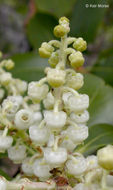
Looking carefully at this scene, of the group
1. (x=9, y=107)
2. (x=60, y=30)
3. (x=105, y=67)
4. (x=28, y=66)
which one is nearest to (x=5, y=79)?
(x=9, y=107)

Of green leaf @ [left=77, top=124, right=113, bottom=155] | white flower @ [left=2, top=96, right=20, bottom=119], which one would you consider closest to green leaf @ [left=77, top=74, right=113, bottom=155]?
green leaf @ [left=77, top=124, right=113, bottom=155]

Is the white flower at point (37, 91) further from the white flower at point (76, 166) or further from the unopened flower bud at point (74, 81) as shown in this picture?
the white flower at point (76, 166)

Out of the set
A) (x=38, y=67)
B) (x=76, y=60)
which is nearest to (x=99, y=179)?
(x=76, y=60)

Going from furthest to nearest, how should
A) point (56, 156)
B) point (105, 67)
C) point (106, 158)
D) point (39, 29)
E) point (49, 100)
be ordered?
point (39, 29), point (105, 67), point (49, 100), point (56, 156), point (106, 158)

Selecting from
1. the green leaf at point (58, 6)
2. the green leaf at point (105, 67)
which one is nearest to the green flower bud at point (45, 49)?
the green leaf at point (105, 67)

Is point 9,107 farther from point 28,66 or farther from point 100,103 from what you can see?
point 28,66

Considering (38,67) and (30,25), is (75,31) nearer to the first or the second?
(30,25)
